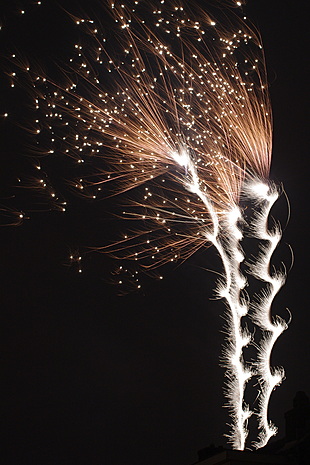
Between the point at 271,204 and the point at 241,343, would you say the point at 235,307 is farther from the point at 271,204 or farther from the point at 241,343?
the point at 271,204

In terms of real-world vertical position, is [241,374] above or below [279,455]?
above

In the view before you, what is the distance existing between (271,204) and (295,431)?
467cm

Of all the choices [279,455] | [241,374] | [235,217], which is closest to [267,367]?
[241,374]

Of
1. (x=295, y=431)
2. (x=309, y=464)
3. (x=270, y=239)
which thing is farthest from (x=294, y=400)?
(x=270, y=239)

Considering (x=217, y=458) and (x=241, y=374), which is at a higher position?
(x=241, y=374)

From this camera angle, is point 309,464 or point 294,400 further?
point 294,400

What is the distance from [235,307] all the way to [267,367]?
1.44 meters

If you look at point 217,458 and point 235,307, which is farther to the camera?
point 235,307

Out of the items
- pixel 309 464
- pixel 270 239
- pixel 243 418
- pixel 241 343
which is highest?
pixel 270 239

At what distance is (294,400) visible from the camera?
682 inches

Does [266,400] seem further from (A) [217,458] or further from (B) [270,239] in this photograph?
(B) [270,239]

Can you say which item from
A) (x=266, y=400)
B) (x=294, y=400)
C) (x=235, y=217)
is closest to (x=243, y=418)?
(x=266, y=400)

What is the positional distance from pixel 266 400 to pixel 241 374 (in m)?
0.76

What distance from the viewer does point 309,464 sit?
15648 mm
